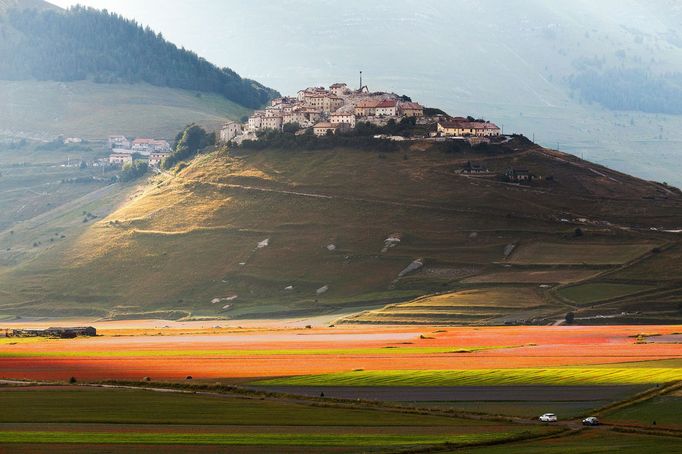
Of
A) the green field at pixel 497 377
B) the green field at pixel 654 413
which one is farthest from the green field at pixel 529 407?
the green field at pixel 497 377

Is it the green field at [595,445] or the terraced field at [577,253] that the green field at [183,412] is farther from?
the terraced field at [577,253]

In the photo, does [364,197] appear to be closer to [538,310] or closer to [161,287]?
[161,287]

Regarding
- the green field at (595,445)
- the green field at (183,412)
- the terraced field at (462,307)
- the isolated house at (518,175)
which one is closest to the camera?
the green field at (595,445)

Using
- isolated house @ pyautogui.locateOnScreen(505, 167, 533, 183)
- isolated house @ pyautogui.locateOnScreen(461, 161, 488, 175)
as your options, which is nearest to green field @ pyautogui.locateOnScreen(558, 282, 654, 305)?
isolated house @ pyautogui.locateOnScreen(505, 167, 533, 183)

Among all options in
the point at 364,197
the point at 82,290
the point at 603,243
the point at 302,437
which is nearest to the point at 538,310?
the point at 603,243

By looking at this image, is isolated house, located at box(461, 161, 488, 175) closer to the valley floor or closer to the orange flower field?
the orange flower field
